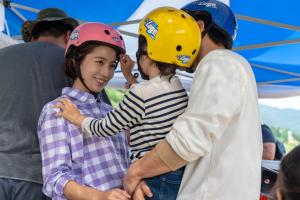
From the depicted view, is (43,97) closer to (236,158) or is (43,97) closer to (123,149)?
(123,149)

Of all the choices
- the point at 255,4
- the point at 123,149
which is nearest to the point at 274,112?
the point at 255,4

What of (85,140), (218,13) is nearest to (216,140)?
(218,13)

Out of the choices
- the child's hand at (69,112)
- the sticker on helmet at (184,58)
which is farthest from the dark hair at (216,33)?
the child's hand at (69,112)

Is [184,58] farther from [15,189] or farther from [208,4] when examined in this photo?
[15,189]

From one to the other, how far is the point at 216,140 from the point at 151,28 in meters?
0.51

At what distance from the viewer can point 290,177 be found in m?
1.43

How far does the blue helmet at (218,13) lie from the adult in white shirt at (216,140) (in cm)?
26

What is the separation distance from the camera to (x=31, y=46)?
221 cm

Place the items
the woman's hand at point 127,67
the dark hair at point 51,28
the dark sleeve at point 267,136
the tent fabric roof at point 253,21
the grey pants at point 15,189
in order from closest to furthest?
the grey pants at point 15,189 < the woman's hand at point 127,67 < the dark hair at point 51,28 < the tent fabric roof at point 253,21 < the dark sleeve at point 267,136

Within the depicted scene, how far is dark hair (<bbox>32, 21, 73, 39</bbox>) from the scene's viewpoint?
2568 millimetres

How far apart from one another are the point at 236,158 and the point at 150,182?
0.32 meters

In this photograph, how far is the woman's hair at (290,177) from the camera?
141 centimetres

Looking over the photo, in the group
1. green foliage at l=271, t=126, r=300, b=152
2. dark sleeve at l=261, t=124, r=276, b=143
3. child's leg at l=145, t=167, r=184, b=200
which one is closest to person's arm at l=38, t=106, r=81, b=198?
child's leg at l=145, t=167, r=184, b=200

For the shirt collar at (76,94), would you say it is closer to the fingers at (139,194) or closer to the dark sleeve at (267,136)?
the fingers at (139,194)
